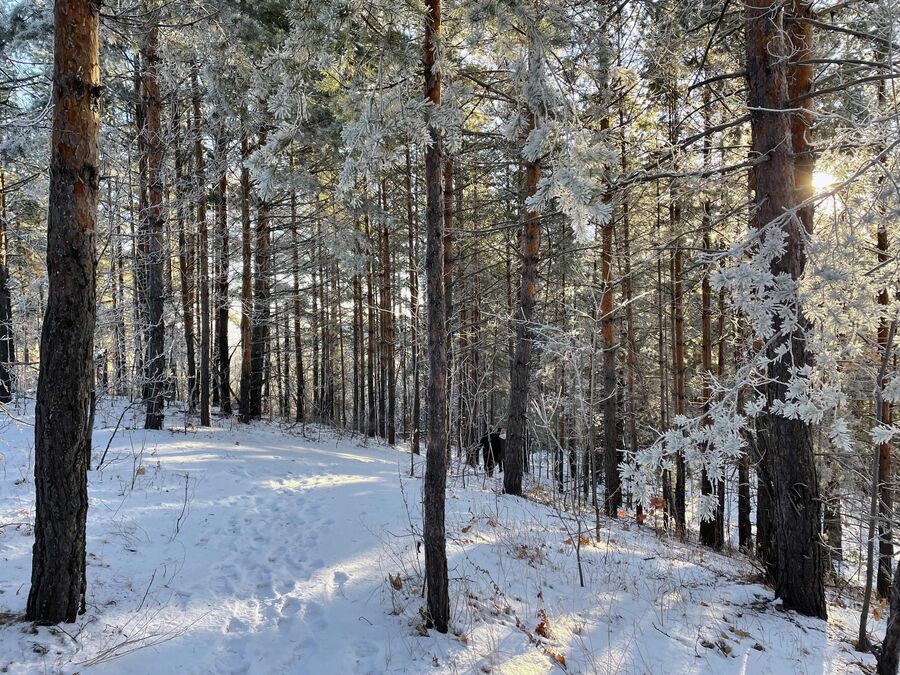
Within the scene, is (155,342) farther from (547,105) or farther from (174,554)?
(547,105)

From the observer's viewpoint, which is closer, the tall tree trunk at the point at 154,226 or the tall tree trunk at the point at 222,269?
the tall tree trunk at the point at 154,226

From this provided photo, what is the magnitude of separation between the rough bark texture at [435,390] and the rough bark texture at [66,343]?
7.62 feet

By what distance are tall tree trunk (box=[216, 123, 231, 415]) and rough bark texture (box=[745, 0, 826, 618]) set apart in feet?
27.7

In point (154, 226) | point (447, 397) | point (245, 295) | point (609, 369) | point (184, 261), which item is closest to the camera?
point (447, 397)

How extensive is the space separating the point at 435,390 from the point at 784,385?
139 inches

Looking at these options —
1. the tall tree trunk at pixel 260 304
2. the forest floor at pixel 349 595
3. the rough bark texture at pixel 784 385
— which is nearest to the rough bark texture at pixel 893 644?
the forest floor at pixel 349 595

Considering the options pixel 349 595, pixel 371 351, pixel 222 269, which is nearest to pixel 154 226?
pixel 222 269

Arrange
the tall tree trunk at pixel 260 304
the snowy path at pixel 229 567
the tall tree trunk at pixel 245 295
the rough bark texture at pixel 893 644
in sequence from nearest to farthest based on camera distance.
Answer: the snowy path at pixel 229 567 → the rough bark texture at pixel 893 644 → the tall tree trunk at pixel 245 295 → the tall tree trunk at pixel 260 304

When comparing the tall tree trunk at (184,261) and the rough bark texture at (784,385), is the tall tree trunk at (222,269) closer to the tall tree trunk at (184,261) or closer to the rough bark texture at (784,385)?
the tall tree trunk at (184,261)

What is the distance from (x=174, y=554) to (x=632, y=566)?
506cm

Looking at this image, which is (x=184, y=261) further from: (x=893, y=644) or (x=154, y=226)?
(x=893, y=644)

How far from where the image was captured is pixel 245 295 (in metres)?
11.6

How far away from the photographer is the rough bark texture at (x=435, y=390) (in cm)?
361

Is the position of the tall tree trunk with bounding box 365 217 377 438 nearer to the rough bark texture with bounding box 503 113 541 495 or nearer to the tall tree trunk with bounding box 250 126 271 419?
the tall tree trunk with bounding box 250 126 271 419
